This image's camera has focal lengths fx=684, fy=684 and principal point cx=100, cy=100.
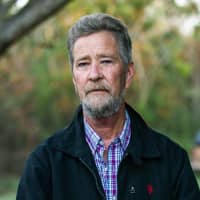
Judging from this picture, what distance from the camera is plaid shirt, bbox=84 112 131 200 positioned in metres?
3.02

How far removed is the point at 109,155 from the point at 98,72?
1.26 ft

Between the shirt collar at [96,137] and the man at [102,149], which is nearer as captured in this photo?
the man at [102,149]

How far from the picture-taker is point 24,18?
5.95 metres

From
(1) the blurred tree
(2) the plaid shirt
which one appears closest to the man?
(2) the plaid shirt

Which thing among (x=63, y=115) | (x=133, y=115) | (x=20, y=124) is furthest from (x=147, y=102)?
(x=133, y=115)

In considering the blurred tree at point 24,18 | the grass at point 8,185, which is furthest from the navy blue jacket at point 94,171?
the grass at point 8,185

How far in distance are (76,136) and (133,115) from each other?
33 cm

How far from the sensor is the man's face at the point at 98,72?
3.07 meters

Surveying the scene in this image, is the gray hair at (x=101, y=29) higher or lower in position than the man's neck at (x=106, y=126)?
higher

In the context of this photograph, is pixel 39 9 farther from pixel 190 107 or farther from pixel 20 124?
pixel 190 107

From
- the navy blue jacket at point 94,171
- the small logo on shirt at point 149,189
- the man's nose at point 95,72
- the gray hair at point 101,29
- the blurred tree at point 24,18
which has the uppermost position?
the blurred tree at point 24,18

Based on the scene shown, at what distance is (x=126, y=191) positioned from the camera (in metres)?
3.01

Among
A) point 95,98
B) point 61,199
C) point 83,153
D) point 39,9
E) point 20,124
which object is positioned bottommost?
point 61,199

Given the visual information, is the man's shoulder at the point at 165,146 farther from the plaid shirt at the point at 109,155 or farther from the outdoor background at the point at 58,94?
the outdoor background at the point at 58,94
